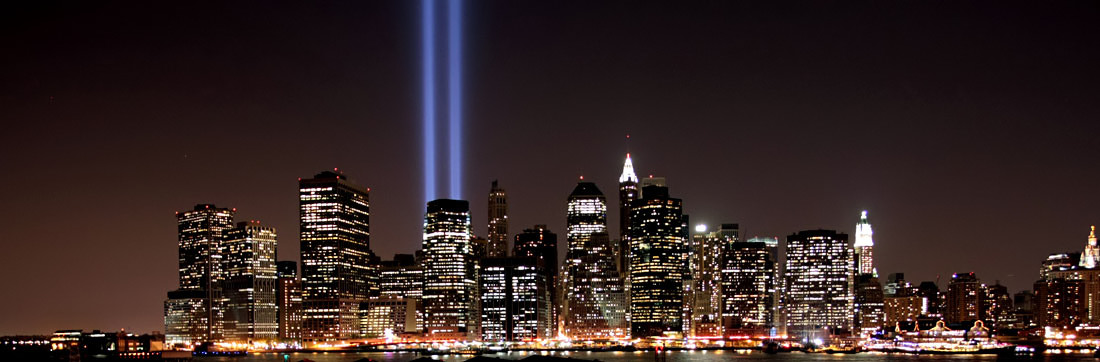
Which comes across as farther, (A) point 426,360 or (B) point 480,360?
(A) point 426,360

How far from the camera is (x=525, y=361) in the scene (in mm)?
145375

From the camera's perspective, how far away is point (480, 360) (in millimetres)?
151375

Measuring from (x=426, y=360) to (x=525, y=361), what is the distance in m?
22.4


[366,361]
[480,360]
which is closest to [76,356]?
[480,360]

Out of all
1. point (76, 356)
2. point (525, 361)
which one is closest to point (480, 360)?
point (525, 361)

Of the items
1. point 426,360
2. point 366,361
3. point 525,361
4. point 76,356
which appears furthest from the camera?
point 366,361

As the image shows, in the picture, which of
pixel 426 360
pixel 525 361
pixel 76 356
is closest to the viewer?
pixel 76 356

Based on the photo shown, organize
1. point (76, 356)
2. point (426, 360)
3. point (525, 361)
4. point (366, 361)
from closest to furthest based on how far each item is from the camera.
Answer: point (76, 356)
point (525, 361)
point (426, 360)
point (366, 361)

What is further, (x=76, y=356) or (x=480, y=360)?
(x=480, y=360)

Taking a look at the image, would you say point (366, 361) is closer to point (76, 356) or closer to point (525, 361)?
point (525, 361)

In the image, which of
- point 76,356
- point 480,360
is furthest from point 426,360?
point 76,356

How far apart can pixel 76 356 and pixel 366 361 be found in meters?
64.5

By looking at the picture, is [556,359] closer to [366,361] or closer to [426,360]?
[426,360]

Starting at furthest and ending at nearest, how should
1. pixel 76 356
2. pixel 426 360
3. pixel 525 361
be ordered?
pixel 426 360, pixel 525 361, pixel 76 356
